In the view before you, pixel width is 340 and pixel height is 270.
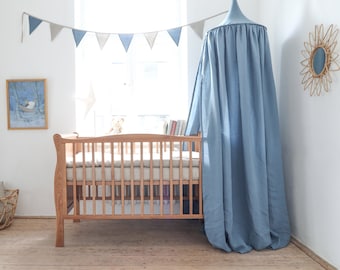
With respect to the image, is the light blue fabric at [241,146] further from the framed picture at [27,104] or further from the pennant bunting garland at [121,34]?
the framed picture at [27,104]

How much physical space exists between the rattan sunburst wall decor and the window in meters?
1.14

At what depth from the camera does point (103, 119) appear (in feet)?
8.86

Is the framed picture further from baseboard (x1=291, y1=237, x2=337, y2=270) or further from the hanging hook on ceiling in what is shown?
baseboard (x1=291, y1=237, x2=337, y2=270)

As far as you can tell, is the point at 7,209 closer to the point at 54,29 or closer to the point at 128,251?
the point at 128,251

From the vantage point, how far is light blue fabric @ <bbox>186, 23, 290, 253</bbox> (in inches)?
68.9

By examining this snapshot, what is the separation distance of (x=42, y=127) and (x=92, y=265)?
142 cm

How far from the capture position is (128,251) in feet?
5.90

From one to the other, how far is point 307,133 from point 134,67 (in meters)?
1.70

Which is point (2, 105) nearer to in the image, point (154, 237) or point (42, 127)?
point (42, 127)

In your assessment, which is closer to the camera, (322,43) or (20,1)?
(322,43)

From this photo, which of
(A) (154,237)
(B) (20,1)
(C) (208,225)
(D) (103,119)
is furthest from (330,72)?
(B) (20,1)

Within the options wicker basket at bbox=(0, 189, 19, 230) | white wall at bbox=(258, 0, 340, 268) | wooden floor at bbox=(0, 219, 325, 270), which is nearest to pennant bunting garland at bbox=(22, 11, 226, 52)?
white wall at bbox=(258, 0, 340, 268)

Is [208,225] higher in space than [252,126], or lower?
lower

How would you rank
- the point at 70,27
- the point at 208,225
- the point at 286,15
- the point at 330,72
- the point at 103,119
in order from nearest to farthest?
1. the point at 330,72
2. the point at 208,225
3. the point at 286,15
4. the point at 70,27
5. the point at 103,119
